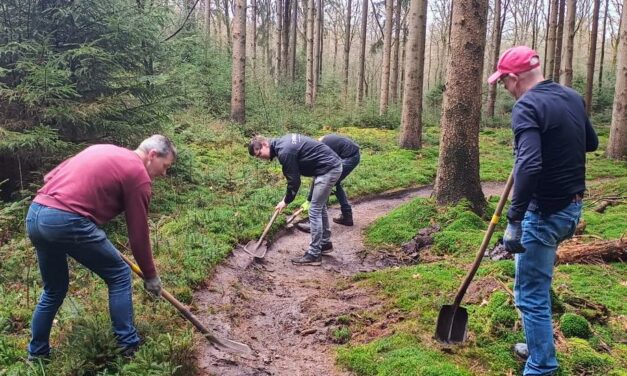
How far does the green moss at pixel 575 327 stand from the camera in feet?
13.5

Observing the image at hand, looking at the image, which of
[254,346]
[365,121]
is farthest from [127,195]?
[365,121]

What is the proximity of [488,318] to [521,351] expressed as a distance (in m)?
0.61

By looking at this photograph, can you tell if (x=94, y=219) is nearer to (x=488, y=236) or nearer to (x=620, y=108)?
(x=488, y=236)

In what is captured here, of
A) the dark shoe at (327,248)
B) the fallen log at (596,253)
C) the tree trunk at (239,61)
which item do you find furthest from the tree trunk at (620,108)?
the tree trunk at (239,61)

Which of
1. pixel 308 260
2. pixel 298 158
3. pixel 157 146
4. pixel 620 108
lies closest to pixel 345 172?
pixel 298 158

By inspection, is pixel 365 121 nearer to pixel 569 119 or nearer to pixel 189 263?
pixel 189 263

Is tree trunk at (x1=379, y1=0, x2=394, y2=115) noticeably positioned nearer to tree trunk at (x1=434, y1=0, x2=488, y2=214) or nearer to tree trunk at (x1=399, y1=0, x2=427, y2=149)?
tree trunk at (x1=399, y1=0, x2=427, y2=149)

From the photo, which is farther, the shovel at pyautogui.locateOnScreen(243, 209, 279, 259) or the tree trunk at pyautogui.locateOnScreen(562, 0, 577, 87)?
the tree trunk at pyautogui.locateOnScreen(562, 0, 577, 87)

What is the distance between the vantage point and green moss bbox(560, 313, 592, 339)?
411cm

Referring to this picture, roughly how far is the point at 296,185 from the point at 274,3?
1241 inches

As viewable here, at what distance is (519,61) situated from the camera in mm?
3385

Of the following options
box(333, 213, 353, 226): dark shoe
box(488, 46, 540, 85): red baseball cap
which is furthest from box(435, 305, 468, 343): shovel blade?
box(333, 213, 353, 226): dark shoe

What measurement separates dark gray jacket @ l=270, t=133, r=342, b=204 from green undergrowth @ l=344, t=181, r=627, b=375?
1794 mm

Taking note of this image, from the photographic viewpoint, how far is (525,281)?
3.46m
